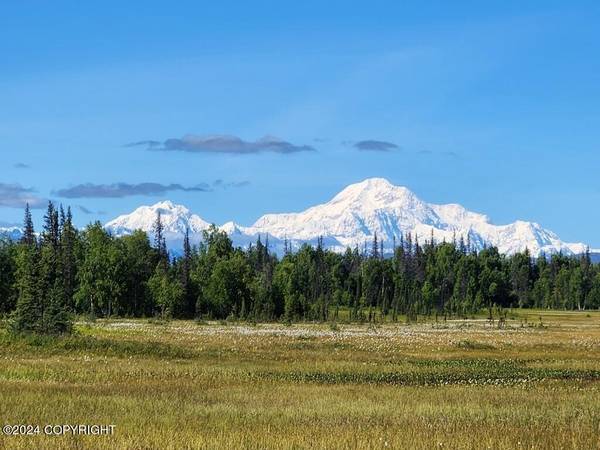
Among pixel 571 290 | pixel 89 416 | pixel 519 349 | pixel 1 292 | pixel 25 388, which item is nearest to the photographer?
pixel 89 416

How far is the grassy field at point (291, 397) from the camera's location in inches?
607

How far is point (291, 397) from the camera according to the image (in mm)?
23203

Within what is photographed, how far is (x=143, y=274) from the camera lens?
131m

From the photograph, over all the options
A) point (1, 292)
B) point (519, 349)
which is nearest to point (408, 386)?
point (519, 349)

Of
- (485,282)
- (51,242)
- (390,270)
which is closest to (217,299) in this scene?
(51,242)

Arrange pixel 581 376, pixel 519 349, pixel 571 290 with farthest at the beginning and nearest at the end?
pixel 571 290 → pixel 519 349 → pixel 581 376

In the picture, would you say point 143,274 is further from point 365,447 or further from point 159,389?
point 365,447

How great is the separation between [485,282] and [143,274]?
312 feet

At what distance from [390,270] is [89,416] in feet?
549

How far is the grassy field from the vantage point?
15422mm

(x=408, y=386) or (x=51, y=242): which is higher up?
(x=51, y=242)

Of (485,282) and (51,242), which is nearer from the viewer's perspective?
Answer: (51,242)

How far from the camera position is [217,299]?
12406 cm

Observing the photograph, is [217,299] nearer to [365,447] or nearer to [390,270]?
[390,270]
